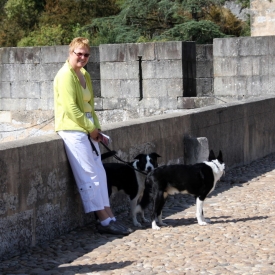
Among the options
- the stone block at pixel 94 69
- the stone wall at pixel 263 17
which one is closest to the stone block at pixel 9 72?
the stone block at pixel 94 69

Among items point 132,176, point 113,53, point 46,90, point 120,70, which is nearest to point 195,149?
point 132,176

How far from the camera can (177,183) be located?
923 centimetres

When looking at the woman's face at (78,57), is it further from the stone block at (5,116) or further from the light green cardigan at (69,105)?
the stone block at (5,116)

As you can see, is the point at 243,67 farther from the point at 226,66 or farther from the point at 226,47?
the point at 226,47

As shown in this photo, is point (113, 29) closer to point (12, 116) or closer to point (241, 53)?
point (12, 116)

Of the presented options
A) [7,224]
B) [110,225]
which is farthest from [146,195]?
[7,224]

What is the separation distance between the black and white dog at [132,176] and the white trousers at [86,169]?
50 centimetres

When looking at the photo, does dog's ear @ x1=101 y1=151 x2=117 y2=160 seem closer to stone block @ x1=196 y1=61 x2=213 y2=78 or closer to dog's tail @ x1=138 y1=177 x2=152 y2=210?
dog's tail @ x1=138 y1=177 x2=152 y2=210

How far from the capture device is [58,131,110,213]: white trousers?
28.8 feet

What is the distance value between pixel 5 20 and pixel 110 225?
38508 millimetres

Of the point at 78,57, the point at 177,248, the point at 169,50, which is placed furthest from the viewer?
the point at 169,50

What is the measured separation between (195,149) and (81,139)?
3467 mm

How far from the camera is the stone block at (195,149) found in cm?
1195

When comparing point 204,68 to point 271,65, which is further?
point 204,68
